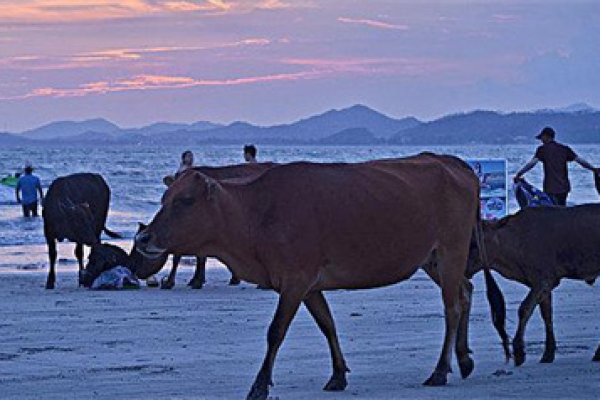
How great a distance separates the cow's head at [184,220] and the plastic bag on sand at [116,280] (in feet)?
30.8

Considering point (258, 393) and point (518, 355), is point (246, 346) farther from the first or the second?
point (258, 393)

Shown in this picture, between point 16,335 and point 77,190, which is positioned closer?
point 16,335

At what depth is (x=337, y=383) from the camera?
34.8 feet

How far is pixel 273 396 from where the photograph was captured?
10.2 m

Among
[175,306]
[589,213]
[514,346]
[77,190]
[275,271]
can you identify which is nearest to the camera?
[275,271]

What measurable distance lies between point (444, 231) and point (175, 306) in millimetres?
6730

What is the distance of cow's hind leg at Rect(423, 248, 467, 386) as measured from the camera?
1102 centimetres

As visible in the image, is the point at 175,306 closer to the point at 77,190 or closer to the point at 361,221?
the point at 77,190

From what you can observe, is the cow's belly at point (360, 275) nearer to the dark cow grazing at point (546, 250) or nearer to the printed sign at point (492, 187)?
the dark cow grazing at point (546, 250)

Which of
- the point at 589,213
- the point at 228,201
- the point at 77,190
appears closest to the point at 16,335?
the point at 228,201

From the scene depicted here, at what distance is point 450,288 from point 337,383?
1200mm

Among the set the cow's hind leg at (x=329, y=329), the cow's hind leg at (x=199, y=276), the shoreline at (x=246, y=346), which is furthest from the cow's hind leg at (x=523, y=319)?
the cow's hind leg at (x=199, y=276)

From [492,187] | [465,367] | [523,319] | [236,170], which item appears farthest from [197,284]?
[492,187]

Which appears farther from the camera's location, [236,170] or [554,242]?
[236,170]
